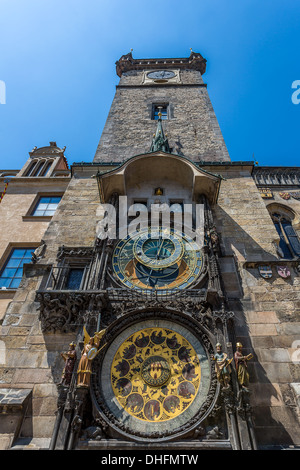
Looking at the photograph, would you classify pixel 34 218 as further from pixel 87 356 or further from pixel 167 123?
pixel 167 123

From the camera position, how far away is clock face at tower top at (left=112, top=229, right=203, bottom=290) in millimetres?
8430

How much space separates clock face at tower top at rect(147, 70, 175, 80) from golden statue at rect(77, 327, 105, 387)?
66.1 feet

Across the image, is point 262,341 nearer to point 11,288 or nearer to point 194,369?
point 194,369

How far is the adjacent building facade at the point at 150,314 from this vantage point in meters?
A: 5.98

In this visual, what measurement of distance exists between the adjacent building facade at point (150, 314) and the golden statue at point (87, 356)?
2cm

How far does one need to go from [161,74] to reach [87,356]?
70.3 feet

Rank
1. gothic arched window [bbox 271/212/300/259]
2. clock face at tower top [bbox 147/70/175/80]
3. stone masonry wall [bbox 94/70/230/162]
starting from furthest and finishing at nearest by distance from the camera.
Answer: clock face at tower top [bbox 147/70/175/80], stone masonry wall [bbox 94/70/230/162], gothic arched window [bbox 271/212/300/259]

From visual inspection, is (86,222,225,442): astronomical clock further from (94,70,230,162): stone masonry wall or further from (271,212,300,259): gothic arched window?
(94,70,230,162): stone masonry wall

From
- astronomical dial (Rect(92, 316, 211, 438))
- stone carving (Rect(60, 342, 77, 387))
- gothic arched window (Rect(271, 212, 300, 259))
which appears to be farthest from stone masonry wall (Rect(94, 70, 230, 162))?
stone carving (Rect(60, 342, 77, 387))

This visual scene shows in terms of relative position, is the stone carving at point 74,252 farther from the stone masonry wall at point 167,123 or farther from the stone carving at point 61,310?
the stone masonry wall at point 167,123

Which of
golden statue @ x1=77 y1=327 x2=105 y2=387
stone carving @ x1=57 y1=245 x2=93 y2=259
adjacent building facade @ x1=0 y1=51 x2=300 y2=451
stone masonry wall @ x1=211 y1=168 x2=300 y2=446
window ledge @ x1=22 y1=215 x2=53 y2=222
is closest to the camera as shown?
adjacent building facade @ x1=0 y1=51 x2=300 y2=451

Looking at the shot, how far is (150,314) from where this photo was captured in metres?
7.31

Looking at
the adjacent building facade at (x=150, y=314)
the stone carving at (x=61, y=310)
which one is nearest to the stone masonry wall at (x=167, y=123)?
the adjacent building facade at (x=150, y=314)

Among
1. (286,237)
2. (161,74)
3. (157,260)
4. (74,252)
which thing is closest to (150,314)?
(157,260)
